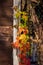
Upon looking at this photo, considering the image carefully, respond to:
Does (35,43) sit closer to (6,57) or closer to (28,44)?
(28,44)

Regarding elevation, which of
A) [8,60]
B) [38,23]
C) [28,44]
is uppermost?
[38,23]

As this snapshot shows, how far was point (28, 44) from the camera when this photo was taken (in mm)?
4336

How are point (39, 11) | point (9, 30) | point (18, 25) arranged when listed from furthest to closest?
point (9, 30) < point (18, 25) < point (39, 11)

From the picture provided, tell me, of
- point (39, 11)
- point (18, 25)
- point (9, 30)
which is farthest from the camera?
point (9, 30)

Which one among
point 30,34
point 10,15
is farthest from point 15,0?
point 30,34

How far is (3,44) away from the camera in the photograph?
500cm

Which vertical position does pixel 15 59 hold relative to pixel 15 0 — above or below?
below

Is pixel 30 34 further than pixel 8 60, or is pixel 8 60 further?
pixel 8 60

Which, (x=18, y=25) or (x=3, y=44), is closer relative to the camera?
(x=18, y=25)

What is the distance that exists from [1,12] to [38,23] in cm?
98

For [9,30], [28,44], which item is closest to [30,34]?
[28,44]

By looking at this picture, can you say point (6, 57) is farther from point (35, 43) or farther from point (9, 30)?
point (35, 43)

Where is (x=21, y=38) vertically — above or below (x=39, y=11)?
below

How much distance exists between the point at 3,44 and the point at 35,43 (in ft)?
2.87
